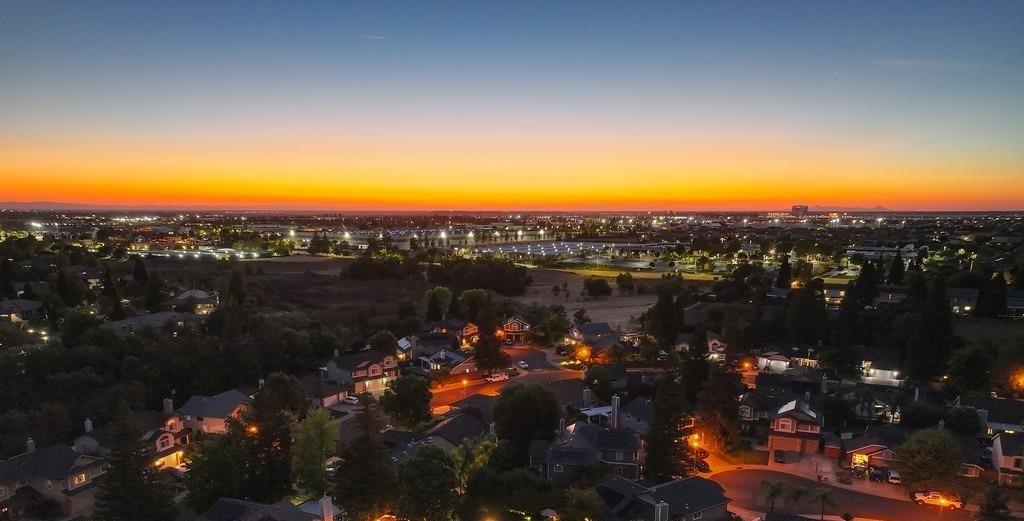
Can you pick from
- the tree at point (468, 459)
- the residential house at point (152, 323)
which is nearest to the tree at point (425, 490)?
the tree at point (468, 459)

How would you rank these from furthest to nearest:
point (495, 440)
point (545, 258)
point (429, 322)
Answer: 1. point (545, 258)
2. point (429, 322)
3. point (495, 440)

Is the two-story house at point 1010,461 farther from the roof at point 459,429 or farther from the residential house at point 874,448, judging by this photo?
the roof at point 459,429

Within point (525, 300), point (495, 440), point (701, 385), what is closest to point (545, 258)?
point (525, 300)

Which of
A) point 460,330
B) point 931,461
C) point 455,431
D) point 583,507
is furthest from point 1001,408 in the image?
point 460,330

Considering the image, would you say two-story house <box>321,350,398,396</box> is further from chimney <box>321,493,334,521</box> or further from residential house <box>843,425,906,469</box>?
residential house <box>843,425,906,469</box>

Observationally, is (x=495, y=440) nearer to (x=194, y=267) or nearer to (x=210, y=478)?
(x=210, y=478)

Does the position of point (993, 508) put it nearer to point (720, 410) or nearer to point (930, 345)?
point (720, 410)

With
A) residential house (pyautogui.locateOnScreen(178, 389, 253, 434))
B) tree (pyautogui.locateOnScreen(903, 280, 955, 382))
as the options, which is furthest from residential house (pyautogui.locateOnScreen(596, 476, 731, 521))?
tree (pyautogui.locateOnScreen(903, 280, 955, 382))
